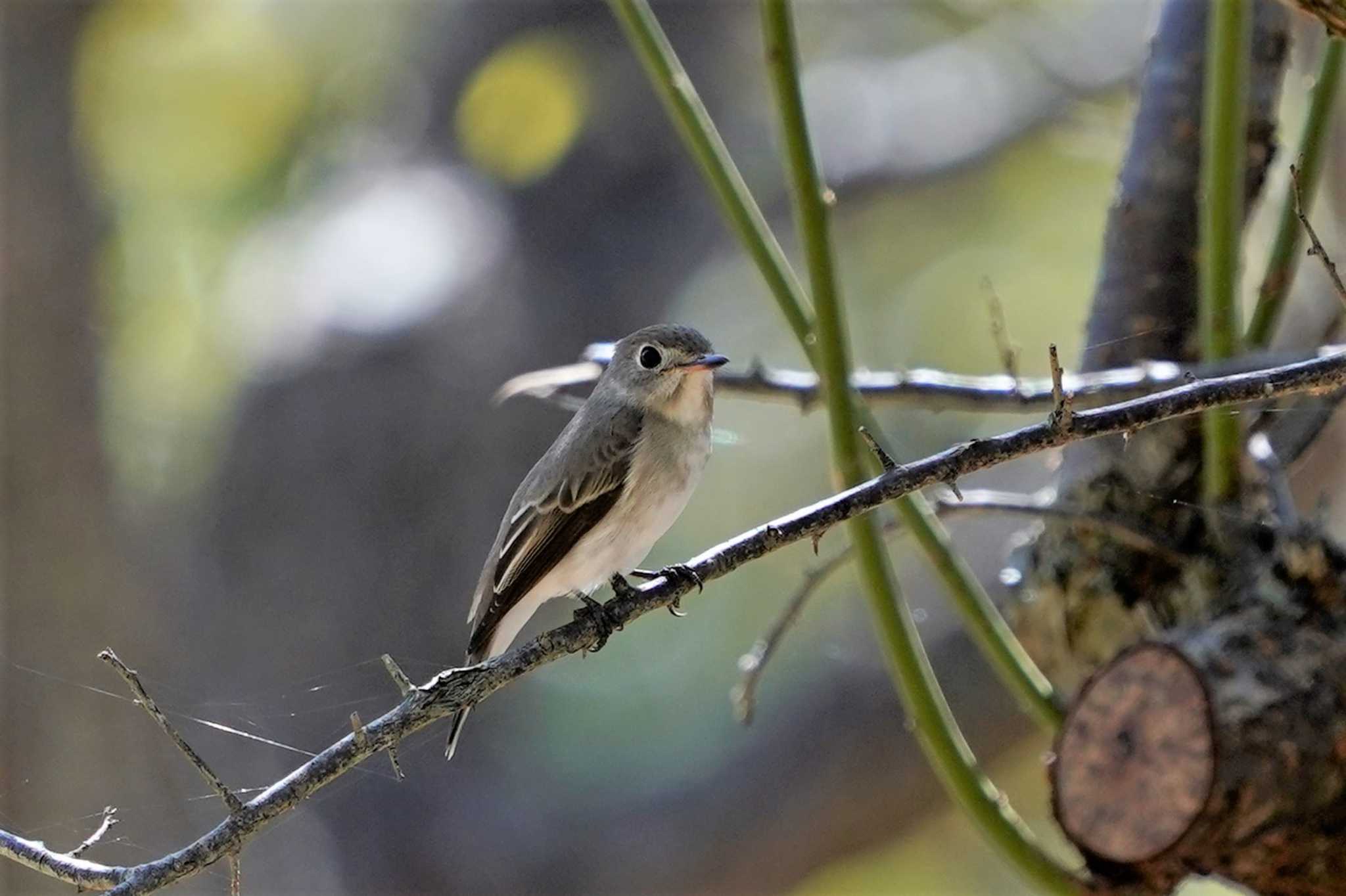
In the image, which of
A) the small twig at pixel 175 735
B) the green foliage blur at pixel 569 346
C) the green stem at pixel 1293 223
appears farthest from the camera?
the green foliage blur at pixel 569 346

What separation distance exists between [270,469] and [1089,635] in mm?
3849

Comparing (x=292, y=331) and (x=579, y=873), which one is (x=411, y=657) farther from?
(x=292, y=331)

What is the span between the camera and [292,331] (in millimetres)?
6234

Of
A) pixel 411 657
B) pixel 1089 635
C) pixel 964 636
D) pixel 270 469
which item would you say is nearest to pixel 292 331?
pixel 270 469

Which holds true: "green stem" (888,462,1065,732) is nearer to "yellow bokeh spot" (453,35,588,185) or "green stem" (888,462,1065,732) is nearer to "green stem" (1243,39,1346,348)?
"green stem" (1243,39,1346,348)

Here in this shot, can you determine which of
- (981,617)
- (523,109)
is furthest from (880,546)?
(523,109)

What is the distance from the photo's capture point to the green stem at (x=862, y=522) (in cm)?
268

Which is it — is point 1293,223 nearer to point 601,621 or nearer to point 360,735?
point 601,621

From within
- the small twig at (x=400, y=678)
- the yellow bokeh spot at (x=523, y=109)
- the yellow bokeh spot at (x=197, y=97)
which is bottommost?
the small twig at (x=400, y=678)

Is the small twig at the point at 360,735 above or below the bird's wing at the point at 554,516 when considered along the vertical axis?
below

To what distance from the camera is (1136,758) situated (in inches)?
99.7

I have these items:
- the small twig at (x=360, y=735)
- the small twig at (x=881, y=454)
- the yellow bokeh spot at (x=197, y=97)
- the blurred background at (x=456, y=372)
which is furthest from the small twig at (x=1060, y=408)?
the yellow bokeh spot at (x=197, y=97)

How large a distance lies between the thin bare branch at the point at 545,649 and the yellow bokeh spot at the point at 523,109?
4.93 meters

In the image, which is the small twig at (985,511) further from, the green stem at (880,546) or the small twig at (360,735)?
the small twig at (360,735)
